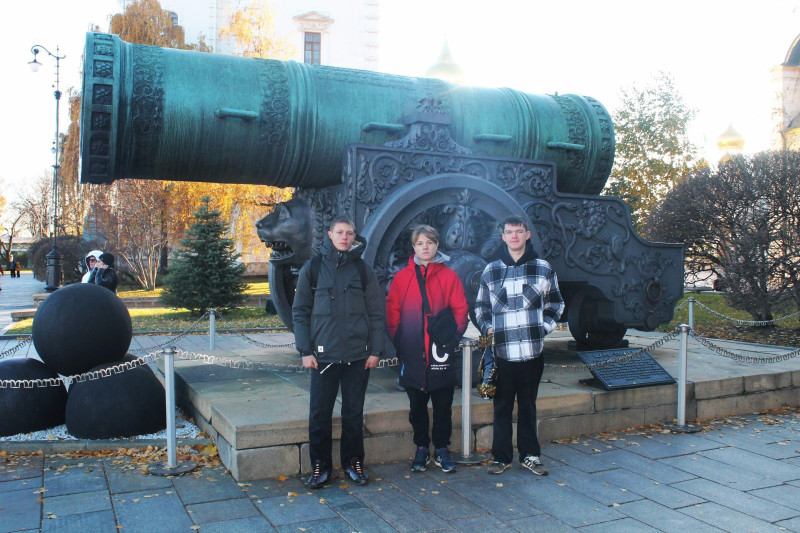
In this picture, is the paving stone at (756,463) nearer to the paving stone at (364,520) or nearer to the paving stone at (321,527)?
the paving stone at (364,520)

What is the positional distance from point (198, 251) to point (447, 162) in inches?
448

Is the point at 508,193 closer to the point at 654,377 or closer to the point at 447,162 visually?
the point at 447,162

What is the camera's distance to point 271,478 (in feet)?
13.2

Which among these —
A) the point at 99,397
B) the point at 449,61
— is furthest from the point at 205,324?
the point at 449,61

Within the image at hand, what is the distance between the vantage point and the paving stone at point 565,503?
349 cm

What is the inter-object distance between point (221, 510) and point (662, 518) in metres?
2.22

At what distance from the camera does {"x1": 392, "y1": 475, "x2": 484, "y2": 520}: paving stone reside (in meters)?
3.54

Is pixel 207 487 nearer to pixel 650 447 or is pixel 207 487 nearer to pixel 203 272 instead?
pixel 650 447

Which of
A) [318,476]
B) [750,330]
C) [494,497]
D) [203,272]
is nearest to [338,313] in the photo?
[318,476]

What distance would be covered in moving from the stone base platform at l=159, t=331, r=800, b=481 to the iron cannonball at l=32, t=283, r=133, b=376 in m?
0.70

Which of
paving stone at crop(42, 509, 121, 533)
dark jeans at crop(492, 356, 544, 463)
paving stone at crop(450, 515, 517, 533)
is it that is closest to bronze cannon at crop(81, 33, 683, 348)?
dark jeans at crop(492, 356, 544, 463)

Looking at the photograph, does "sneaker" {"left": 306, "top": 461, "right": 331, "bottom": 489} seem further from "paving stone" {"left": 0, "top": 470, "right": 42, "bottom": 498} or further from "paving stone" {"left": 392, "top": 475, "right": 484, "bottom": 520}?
"paving stone" {"left": 0, "top": 470, "right": 42, "bottom": 498}

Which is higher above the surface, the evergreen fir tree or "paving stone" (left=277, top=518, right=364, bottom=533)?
the evergreen fir tree

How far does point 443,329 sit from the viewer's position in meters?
4.10
